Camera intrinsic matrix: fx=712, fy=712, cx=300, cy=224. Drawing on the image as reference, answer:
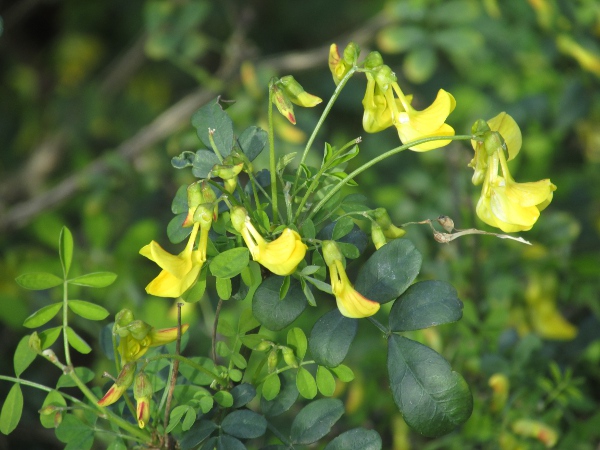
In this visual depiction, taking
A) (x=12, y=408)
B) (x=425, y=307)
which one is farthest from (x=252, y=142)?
(x=12, y=408)

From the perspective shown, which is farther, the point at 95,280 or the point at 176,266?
the point at 95,280

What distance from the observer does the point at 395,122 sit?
2.80 ft

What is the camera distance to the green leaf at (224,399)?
0.80 m

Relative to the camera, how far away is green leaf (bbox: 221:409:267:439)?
0.78 m

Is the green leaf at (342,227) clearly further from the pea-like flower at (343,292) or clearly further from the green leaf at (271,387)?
the green leaf at (271,387)

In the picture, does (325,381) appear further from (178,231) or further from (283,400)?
(178,231)

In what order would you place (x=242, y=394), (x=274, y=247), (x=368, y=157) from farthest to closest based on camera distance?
1. (x=368, y=157)
2. (x=242, y=394)
3. (x=274, y=247)

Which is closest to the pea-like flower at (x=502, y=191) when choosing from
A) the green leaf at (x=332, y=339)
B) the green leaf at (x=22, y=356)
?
the green leaf at (x=332, y=339)

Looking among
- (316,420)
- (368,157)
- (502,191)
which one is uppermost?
(502,191)

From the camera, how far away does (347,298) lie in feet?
2.46

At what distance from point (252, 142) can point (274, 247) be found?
0.67 feet

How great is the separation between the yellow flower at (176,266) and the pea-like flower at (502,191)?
0.32 metres

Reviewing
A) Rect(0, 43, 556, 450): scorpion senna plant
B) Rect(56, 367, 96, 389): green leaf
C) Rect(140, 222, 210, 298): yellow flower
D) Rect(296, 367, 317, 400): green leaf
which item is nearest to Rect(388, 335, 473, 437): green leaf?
Rect(0, 43, 556, 450): scorpion senna plant

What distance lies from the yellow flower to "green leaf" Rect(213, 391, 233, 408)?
13 centimetres
